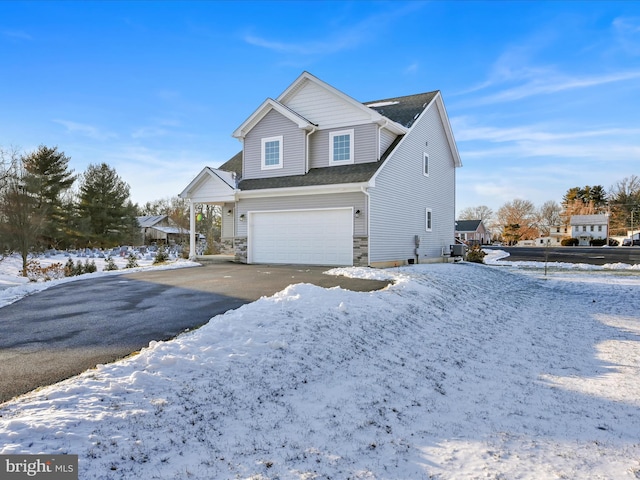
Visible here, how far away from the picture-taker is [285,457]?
121 inches

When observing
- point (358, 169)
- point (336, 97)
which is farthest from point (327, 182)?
point (336, 97)

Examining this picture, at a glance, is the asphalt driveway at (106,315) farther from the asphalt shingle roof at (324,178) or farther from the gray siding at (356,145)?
the gray siding at (356,145)

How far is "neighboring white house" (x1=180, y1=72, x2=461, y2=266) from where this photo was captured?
1421 cm

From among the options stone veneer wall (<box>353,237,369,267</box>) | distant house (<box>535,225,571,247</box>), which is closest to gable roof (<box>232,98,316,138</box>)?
stone veneer wall (<box>353,237,369,267</box>)

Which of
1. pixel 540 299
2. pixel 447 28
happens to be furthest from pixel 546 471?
pixel 447 28

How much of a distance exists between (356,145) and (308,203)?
302cm

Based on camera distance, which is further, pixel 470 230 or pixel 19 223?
pixel 470 230

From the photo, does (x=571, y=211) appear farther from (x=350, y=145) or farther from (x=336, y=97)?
(x=336, y=97)

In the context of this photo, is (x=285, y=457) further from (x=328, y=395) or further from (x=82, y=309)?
(x=82, y=309)

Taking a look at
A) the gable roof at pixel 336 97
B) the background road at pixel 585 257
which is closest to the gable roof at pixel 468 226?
the background road at pixel 585 257

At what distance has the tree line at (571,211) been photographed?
233ft

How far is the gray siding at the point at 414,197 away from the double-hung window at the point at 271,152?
4.64m

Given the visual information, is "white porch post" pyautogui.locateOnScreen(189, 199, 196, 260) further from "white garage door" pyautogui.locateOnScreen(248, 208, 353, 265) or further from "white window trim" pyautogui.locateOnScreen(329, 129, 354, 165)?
"white window trim" pyautogui.locateOnScreen(329, 129, 354, 165)

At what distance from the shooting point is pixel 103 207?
34.3 metres
